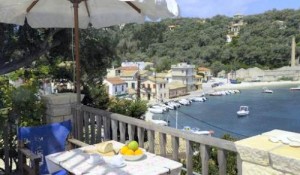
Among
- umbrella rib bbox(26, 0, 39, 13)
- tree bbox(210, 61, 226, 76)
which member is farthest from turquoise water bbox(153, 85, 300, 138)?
umbrella rib bbox(26, 0, 39, 13)

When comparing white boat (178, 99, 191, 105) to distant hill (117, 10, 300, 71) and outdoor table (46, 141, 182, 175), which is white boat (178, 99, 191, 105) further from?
outdoor table (46, 141, 182, 175)

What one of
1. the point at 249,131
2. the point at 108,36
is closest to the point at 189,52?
the point at 249,131

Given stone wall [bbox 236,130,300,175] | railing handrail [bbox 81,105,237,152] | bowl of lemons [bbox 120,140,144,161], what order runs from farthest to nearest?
bowl of lemons [bbox 120,140,144,161], railing handrail [bbox 81,105,237,152], stone wall [bbox 236,130,300,175]

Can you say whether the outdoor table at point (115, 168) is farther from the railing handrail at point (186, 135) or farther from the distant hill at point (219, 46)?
the distant hill at point (219, 46)

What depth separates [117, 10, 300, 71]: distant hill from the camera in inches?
2702

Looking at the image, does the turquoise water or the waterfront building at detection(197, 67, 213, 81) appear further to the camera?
the waterfront building at detection(197, 67, 213, 81)

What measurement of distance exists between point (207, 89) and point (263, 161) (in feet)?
207

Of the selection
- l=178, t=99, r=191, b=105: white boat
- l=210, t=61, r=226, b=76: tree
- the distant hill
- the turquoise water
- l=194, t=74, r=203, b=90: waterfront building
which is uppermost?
the distant hill

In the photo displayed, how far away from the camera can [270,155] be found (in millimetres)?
1499

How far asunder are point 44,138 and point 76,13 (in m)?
1.33

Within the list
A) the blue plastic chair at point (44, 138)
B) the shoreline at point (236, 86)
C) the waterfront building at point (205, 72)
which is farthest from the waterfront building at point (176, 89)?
the blue plastic chair at point (44, 138)

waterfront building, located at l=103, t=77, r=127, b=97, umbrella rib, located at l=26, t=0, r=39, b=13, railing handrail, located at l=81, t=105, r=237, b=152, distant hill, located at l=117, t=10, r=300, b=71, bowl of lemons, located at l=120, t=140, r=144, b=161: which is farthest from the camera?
distant hill, located at l=117, t=10, r=300, b=71

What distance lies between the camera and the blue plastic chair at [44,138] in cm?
311

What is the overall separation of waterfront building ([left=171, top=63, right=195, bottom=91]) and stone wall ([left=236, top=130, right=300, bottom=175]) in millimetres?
54096
